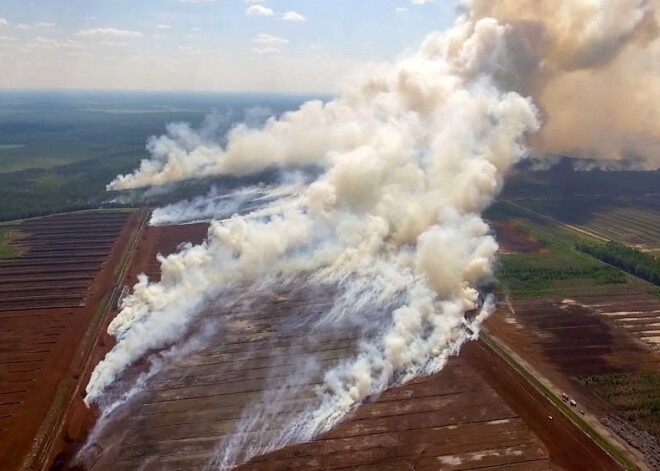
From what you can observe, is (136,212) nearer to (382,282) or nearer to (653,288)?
(382,282)

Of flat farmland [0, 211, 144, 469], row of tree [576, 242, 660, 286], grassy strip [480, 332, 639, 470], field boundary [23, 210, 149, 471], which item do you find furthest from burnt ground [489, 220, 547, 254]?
flat farmland [0, 211, 144, 469]

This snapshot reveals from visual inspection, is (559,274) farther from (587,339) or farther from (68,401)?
(68,401)

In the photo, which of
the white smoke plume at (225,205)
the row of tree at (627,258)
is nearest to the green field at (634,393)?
the row of tree at (627,258)

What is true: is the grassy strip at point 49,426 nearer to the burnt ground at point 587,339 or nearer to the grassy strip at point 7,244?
the burnt ground at point 587,339

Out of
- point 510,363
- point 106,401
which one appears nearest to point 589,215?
point 510,363

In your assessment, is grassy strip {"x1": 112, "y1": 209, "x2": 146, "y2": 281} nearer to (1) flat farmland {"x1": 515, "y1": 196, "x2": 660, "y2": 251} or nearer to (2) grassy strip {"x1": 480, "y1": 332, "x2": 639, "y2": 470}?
(2) grassy strip {"x1": 480, "y1": 332, "x2": 639, "y2": 470}
